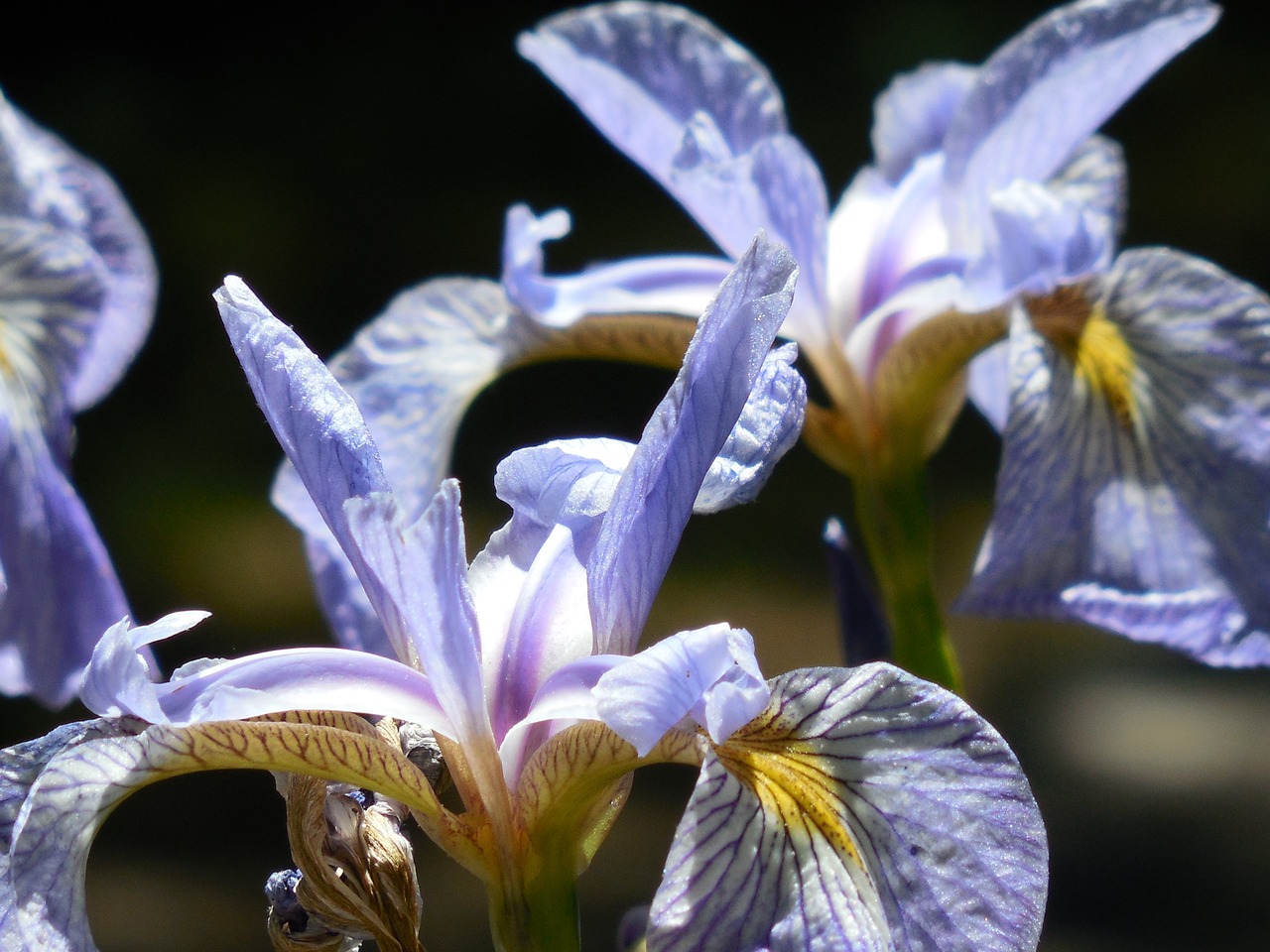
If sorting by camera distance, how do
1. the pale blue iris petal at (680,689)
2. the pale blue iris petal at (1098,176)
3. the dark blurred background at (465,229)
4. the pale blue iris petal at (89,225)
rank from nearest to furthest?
the pale blue iris petal at (680,689), the pale blue iris petal at (89,225), the pale blue iris petal at (1098,176), the dark blurred background at (465,229)

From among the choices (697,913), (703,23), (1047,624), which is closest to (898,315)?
(703,23)

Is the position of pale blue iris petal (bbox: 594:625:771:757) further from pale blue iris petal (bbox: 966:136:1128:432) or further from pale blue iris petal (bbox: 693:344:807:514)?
pale blue iris petal (bbox: 966:136:1128:432)

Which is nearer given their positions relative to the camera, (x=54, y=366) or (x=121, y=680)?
(x=121, y=680)

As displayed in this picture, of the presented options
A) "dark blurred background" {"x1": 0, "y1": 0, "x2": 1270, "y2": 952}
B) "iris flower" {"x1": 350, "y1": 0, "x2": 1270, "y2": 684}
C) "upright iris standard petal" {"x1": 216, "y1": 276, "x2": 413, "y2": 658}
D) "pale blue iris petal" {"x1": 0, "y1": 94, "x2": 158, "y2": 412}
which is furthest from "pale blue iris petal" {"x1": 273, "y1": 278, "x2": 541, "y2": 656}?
"dark blurred background" {"x1": 0, "y1": 0, "x2": 1270, "y2": 952}

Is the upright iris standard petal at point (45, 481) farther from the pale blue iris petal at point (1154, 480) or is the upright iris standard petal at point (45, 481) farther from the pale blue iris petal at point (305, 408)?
the pale blue iris petal at point (1154, 480)

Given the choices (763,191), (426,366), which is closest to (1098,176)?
(763,191)

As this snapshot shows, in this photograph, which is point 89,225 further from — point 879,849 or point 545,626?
point 879,849

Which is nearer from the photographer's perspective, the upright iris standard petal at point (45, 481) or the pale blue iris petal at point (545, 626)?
the pale blue iris petal at point (545, 626)

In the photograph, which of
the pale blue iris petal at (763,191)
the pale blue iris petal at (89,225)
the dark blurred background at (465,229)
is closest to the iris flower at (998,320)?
the pale blue iris petal at (763,191)
